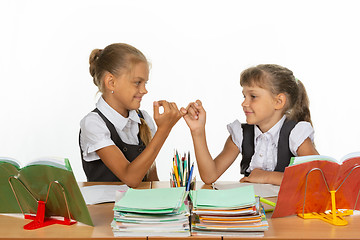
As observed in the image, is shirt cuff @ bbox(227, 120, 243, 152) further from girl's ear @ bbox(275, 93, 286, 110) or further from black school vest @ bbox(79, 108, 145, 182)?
black school vest @ bbox(79, 108, 145, 182)

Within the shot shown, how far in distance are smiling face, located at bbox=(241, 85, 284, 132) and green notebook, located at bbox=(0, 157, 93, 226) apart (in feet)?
3.04

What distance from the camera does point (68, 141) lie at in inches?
163

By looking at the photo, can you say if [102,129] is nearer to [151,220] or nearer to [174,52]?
[151,220]

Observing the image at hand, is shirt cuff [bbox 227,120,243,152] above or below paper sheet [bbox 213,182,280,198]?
above

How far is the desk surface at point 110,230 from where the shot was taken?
1.31 metres

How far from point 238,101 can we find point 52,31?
1671 millimetres

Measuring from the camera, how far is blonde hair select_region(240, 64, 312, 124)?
2082 millimetres

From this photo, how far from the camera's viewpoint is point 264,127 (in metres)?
2.14

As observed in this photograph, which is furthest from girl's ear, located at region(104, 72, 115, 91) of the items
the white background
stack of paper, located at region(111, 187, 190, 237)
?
the white background

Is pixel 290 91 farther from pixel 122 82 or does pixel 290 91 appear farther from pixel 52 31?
pixel 52 31

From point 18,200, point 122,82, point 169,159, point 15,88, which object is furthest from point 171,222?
point 15,88

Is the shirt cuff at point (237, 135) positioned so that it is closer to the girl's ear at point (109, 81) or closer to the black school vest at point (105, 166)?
the black school vest at point (105, 166)

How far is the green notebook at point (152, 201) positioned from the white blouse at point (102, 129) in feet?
1.82

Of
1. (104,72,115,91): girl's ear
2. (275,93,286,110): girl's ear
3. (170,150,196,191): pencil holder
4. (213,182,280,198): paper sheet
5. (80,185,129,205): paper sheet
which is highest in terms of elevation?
(104,72,115,91): girl's ear
